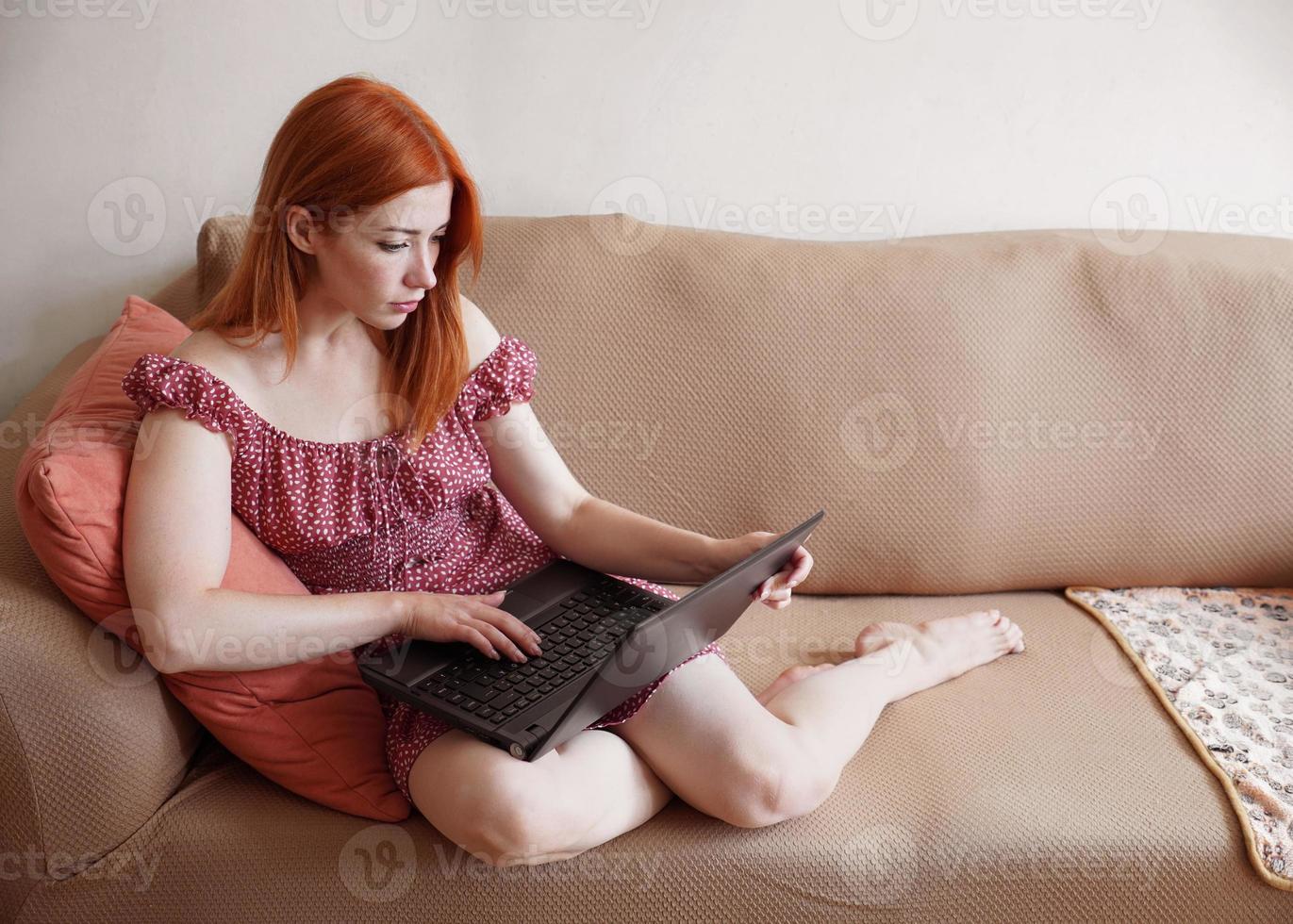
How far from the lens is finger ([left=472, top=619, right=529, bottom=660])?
1.26m

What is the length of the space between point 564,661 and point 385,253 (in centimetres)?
49

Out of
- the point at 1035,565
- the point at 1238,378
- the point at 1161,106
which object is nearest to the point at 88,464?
the point at 1035,565

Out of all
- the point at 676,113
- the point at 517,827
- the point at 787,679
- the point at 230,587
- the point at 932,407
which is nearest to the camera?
the point at 517,827

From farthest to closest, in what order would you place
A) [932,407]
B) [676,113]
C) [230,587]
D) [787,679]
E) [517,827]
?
[676,113], [932,407], [787,679], [230,587], [517,827]

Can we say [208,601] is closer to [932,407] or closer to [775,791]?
[775,791]

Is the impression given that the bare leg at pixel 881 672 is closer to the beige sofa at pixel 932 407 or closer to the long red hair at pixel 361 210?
the beige sofa at pixel 932 407

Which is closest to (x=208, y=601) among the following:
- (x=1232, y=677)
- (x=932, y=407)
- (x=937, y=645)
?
(x=937, y=645)

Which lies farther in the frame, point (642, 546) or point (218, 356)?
point (642, 546)

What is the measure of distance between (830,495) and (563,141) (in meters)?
0.73

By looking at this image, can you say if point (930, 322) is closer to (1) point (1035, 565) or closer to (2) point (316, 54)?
(1) point (1035, 565)

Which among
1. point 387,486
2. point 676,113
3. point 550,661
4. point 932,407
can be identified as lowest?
point 550,661

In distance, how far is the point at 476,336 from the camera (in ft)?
4.73

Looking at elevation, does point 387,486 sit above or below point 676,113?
below

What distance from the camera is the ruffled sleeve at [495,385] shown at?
56.0 inches
